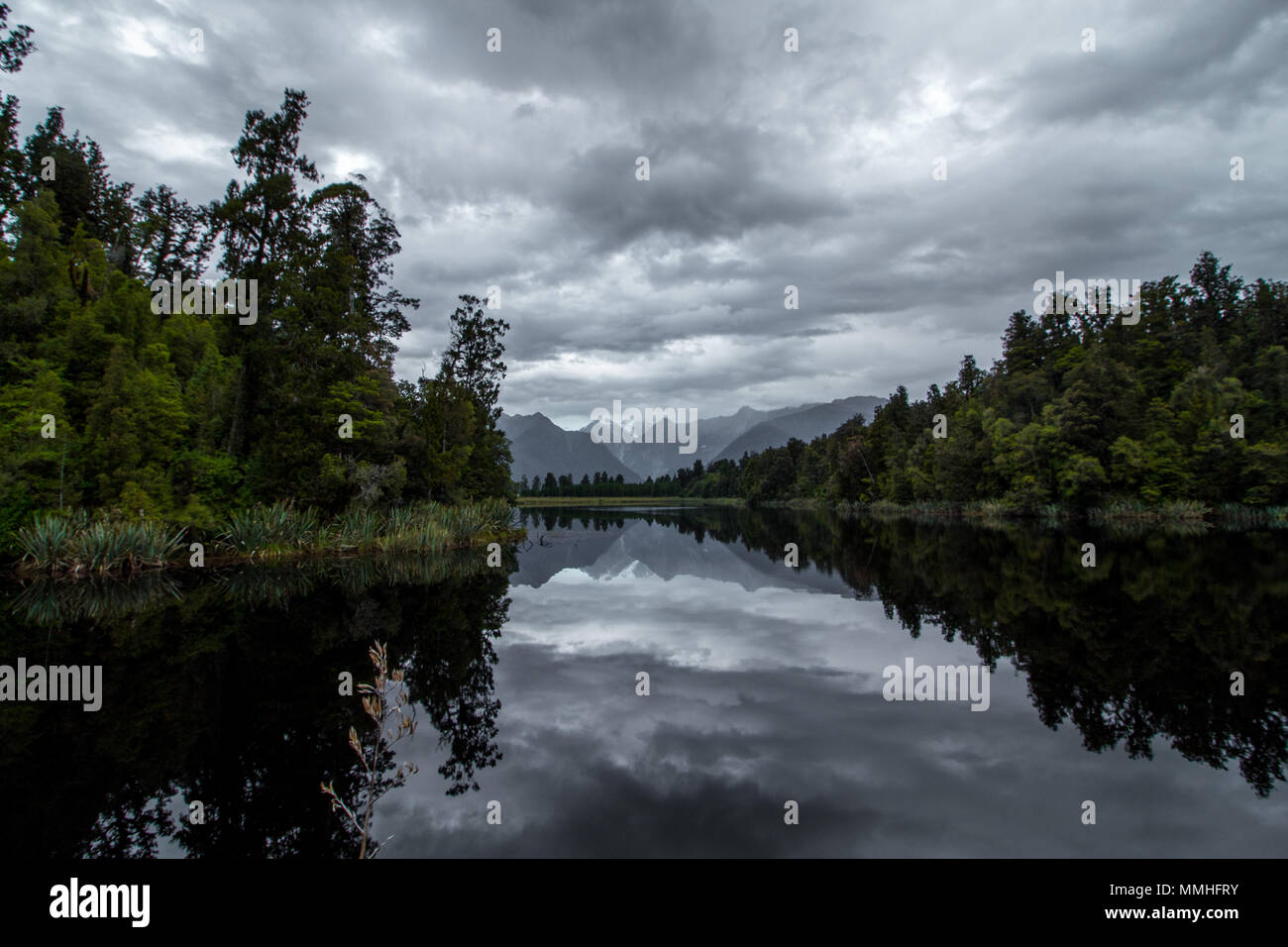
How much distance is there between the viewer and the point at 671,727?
7.14m

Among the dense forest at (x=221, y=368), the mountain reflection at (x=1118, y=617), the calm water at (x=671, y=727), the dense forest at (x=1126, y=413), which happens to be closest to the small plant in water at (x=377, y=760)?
the calm water at (x=671, y=727)

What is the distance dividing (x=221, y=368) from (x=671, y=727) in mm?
29998

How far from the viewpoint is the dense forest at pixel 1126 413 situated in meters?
44.1

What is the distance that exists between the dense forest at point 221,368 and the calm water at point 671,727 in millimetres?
7666

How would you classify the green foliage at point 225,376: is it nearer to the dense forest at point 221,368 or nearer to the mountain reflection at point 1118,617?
the dense forest at point 221,368

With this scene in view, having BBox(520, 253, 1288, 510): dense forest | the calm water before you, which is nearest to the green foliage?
the calm water

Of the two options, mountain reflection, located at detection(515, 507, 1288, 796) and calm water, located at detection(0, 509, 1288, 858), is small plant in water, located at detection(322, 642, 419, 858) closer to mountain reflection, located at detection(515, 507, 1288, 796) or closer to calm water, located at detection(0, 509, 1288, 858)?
calm water, located at detection(0, 509, 1288, 858)

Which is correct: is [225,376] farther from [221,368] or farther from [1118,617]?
[1118,617]

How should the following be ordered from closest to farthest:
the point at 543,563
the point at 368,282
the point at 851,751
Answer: the point at 851,751
the point at 543,563
the point at 368,282

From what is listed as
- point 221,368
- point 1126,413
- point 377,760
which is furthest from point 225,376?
point 1126,413
